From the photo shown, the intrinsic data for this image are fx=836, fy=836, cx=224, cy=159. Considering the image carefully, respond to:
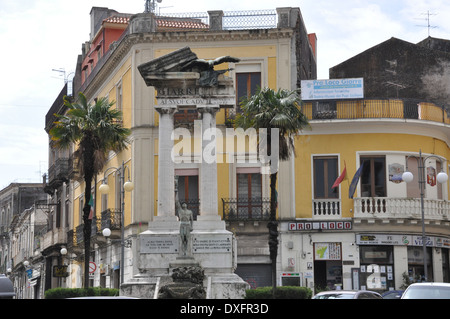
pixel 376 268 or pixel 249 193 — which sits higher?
pixel 249 193

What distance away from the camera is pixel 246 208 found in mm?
39906

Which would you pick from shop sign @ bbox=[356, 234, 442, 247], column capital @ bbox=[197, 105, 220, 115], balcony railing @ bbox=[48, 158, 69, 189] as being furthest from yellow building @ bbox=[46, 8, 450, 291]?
balcony railing @ bbox=[48, 158, 69, 189]

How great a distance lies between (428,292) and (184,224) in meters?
13.1

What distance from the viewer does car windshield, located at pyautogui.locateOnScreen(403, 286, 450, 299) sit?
18.2 m

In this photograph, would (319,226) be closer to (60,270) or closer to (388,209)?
(388,209)

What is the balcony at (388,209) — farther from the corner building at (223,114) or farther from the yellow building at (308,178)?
the corner building at (223,114)

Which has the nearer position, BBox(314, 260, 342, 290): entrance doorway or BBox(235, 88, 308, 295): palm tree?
BBox(235, 88, 308, 295): palm tree

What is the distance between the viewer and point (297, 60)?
4116 centimetres

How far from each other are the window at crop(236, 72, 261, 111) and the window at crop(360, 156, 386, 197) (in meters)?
6.35

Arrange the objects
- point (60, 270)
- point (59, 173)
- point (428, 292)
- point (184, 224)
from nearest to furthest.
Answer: point (428, 292)
point (184, 224)
point (60, 270)
point (59, 173)

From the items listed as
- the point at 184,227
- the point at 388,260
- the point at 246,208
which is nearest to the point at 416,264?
the point at 388,260

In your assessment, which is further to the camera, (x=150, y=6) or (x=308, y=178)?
(x=150, y=6)

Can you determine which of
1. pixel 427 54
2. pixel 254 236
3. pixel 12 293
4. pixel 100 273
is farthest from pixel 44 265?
pixel 12 293

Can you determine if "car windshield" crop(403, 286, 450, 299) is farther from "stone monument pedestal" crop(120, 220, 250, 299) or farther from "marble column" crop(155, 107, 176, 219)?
"marble column" crop(155, 107, 176, 219)
